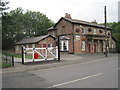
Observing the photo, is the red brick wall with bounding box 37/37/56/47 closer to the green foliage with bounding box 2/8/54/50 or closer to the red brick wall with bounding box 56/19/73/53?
the red brick wall with bounding box 56/19/73/53

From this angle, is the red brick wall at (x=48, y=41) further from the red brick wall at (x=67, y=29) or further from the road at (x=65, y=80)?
the road at (x=65, y=80)

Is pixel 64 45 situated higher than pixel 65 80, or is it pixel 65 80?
pixel 64 45

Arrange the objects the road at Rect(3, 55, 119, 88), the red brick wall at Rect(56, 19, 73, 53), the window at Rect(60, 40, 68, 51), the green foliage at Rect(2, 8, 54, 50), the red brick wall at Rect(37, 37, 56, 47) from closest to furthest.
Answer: the road at Rect(3, 55, 119, 88) → the red brick wall at Rect(56, 19, 73, 53) → the window at Rect(60, 40, 68, 51) → the red brick wall at Rect(37, 37, 56, 47) → the green foliage at Rect(2, 8, 54, 50)

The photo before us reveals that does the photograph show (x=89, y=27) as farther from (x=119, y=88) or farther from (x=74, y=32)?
(x=119, y=88)

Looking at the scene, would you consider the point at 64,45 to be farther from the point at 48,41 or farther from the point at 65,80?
the point at 65,80

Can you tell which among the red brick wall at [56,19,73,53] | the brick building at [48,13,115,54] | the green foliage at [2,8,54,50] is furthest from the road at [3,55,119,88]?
the green foliage at [2,8,54,50]

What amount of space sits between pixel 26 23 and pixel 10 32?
8.27 meters

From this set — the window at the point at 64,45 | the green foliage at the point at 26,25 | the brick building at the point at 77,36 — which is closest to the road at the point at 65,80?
the brick building at the point at 77,36

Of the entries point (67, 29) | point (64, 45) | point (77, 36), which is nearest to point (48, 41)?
point (64, 45)

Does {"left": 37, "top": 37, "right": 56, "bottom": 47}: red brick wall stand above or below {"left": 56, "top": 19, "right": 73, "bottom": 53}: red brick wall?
below

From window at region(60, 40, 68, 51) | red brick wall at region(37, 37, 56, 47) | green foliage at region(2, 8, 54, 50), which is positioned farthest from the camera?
green foliage at region(2, 8, 54, 50)

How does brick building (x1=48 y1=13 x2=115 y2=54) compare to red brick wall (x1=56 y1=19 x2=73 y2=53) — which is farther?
red brick wall (x1=56 y1=19 x2=73 y2=53)

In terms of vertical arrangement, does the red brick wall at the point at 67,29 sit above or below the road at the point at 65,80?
above

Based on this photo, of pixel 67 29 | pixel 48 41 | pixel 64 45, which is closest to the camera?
pixel 67 29
